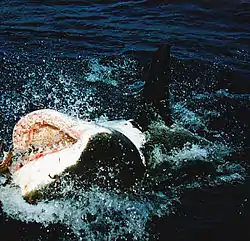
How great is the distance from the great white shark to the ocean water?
0.17 meters

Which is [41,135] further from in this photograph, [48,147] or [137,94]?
[137,94]

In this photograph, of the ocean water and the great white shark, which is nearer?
the great white shark

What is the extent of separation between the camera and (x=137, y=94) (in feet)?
22.9

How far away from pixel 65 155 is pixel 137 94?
12.2ft

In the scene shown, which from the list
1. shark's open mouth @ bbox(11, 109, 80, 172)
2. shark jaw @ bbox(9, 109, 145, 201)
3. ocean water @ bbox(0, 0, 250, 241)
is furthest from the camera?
ocean water @ bbox(0, 0, 250, 241)

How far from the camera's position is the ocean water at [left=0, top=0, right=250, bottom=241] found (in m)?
3.99

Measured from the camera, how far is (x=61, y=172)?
3393 millimetres

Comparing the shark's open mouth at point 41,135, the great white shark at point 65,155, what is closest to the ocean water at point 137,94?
the great white shark at point 65,155

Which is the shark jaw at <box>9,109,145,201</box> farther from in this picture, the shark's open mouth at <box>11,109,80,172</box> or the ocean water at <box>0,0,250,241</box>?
the ocean water at <box>0,0,250,241</box>

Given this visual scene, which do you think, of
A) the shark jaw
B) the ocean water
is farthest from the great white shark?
the ocean water

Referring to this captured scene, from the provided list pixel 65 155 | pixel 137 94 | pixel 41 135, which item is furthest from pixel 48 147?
pixel 137 94

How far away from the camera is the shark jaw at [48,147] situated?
11.2 ft

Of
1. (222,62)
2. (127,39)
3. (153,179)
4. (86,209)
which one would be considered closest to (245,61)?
(222,62)

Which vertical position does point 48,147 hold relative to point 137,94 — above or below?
above
